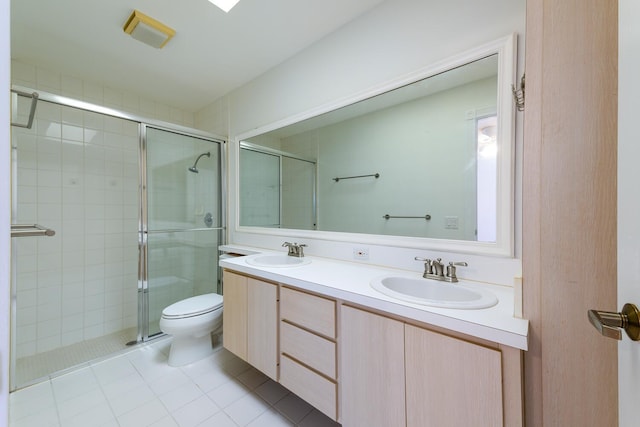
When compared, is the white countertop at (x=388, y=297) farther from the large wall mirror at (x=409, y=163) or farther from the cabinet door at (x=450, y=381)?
the large wall mirror at (x=409, y=163)

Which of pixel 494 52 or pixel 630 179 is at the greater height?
pixel 494 52

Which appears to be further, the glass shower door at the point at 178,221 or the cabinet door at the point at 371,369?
the glass shower door at the point at 178,221

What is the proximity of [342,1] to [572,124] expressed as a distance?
4.76ft

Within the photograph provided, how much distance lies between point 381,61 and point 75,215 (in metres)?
2.88

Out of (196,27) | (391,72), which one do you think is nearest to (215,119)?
(196,27)

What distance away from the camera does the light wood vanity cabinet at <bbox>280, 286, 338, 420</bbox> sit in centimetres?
115

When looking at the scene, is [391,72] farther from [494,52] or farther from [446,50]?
[494,52]

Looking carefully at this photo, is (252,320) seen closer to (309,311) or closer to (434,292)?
(309,311)

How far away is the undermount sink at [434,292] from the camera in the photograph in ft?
2.98

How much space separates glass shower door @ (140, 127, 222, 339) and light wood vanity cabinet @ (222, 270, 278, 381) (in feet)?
3.28

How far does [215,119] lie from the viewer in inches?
111

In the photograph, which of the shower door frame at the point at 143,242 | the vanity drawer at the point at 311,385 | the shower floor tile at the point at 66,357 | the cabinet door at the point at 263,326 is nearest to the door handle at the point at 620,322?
the vanity drawer at the point at 311,385

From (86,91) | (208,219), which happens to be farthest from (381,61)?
(86,91)

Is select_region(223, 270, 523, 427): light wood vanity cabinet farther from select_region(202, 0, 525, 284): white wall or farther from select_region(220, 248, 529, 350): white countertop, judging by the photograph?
select_region(202, 0, 525, 284): white wall
